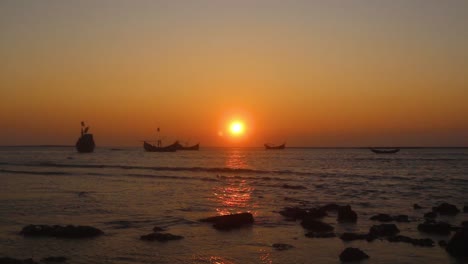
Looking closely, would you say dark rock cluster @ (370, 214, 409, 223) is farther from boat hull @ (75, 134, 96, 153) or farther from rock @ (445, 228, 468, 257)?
boat hull @ (75, 134, 96, 153)

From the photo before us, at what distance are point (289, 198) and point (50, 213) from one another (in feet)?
54.0

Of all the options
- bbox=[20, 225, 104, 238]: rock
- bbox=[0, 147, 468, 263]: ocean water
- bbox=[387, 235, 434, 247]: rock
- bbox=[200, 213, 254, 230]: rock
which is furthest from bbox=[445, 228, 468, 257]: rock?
bbox=[20, 225, 104, 238]: rock

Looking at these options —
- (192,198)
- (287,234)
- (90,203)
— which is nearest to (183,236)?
(287,234)

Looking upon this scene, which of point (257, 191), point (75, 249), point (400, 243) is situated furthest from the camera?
point (257, 191)

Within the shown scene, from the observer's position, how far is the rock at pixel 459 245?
15.3 metres

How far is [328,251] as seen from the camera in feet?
52.0

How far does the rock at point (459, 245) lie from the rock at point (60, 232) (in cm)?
1301

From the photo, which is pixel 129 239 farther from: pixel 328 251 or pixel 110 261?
pixel 328 251

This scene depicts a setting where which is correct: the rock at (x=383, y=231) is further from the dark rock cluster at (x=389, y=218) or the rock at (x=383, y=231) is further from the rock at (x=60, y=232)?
the rock at (x=60, y=232)

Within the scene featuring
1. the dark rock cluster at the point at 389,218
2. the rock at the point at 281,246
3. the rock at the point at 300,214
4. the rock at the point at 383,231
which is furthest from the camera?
the rock at the point at 300,214

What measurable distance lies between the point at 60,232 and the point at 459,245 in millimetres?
14436

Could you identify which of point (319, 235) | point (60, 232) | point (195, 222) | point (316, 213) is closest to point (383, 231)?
point (319, 235)

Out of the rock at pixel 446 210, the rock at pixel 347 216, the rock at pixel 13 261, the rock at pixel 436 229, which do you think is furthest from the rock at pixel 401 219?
the rock at pixel 13 261

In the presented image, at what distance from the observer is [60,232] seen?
17.5 meters
